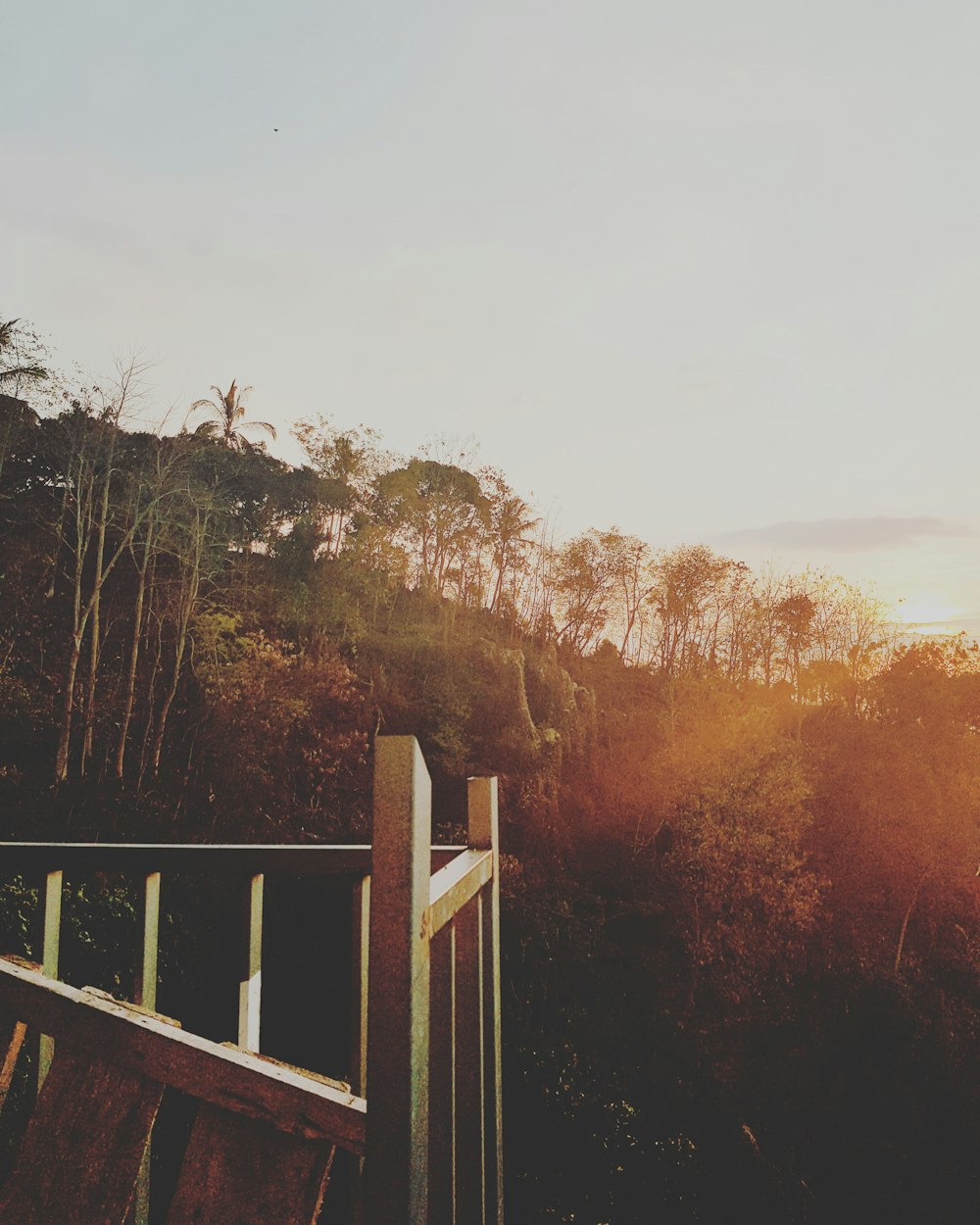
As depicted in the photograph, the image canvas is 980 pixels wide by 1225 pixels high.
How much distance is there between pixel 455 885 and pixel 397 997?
1.21 feet

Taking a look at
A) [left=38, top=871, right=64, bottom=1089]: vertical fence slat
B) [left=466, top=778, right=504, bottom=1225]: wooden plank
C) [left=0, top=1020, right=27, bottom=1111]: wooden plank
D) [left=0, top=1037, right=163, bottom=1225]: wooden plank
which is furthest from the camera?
[left=466, top=778, right=504, bottom=1225]: wooden plank

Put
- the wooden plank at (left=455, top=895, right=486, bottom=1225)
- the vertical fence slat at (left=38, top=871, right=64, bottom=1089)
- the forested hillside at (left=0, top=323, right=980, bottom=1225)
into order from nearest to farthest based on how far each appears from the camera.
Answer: the wooden plank at (left=455, top=895, right=486, bottom=1225) → the vertical fence slat at (left=38, top=871, right=64, bottom=1089) → the forested hillside at (left=0, top=323, right=980, bottom=1225)

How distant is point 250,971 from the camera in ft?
6.01

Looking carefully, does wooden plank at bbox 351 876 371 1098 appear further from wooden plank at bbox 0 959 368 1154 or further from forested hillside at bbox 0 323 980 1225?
forested hillside at bbox 0 323 980 1225

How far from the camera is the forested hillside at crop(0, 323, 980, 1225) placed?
43.0 feet

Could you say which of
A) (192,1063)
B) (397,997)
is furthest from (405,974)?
(192,1063)

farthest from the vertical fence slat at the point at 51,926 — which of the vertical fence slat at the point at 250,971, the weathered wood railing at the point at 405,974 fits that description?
the vertical fence slat at the point at 250,971

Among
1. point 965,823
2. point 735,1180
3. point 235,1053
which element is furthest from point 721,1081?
point 235,1053

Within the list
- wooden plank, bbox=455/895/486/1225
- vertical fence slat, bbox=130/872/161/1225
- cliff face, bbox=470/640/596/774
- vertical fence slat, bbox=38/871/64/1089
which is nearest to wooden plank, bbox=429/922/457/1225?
wooden plank, bbox=455/895/486/1225

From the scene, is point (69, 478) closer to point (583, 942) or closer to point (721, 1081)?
point (583, 942)

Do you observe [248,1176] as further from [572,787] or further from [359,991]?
[572,787]

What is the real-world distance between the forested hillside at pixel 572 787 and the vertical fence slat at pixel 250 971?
896 centimetres

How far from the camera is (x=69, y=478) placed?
52.2 feet

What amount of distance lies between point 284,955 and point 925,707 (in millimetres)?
20747
